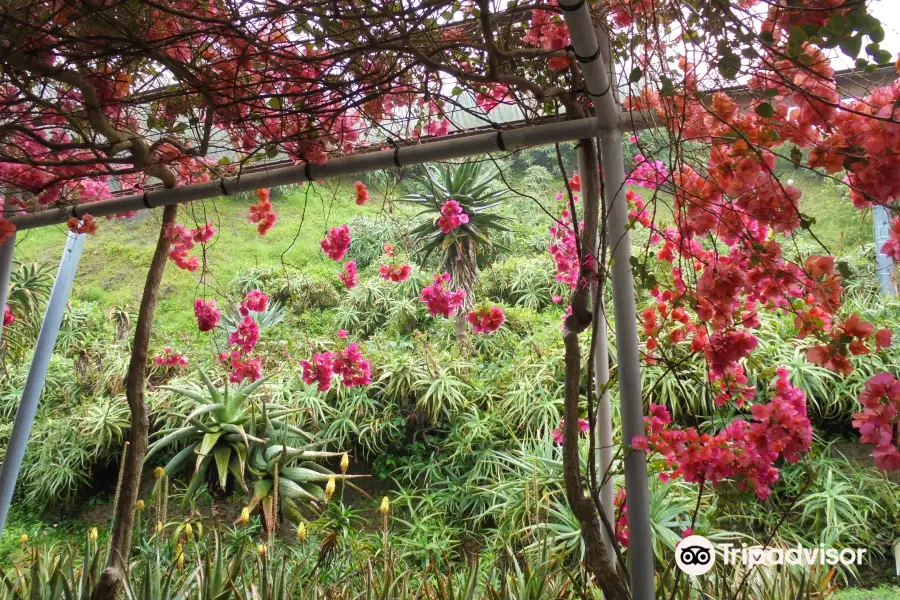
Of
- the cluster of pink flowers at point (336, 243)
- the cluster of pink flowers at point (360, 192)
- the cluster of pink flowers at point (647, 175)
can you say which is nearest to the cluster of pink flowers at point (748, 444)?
the cluster of pink flowers at point (647, 175)

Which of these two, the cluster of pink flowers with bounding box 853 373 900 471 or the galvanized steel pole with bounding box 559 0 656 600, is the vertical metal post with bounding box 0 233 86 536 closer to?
the galvanized steel pole with bounding box 559 0 656 600

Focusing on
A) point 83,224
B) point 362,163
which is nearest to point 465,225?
point 83,224

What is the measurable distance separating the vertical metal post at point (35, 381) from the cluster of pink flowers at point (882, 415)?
233 cm

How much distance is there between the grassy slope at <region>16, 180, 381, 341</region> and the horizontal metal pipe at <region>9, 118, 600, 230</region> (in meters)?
4.72

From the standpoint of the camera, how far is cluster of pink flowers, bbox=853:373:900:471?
894 millimetres

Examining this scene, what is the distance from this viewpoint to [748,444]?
4.33 feet

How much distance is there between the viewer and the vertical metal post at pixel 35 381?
2125 millimetres

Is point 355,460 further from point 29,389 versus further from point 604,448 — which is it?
point 604,448

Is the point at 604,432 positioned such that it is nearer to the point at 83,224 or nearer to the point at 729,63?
the point at 729,63

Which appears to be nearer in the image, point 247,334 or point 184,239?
point 184,239

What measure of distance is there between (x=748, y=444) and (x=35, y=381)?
233cm

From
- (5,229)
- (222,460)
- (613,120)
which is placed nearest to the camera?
(613,120)

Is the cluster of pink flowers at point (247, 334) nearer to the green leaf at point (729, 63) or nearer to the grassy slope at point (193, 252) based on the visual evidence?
the green leaf at point (729, 63)

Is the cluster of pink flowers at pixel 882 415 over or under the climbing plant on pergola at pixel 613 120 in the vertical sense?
under
